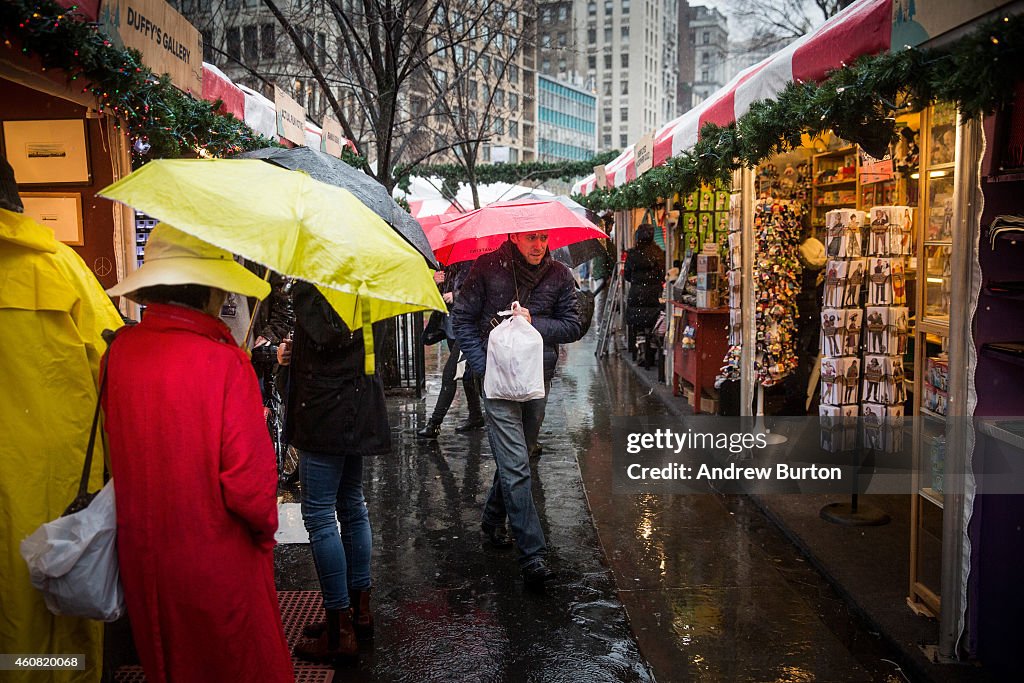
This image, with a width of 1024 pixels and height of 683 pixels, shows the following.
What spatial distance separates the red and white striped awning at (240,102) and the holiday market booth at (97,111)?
0.51 metres

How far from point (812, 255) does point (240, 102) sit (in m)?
5.37

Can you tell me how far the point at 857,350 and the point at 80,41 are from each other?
16.6 ft

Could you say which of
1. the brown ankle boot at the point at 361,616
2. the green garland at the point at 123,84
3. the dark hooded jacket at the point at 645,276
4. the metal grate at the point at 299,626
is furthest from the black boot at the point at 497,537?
the dark hooded jacket at the point at 645,276

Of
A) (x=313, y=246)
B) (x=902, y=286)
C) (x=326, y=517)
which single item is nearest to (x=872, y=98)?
(x=902, y=286)

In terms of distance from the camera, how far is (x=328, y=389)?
3709 mm

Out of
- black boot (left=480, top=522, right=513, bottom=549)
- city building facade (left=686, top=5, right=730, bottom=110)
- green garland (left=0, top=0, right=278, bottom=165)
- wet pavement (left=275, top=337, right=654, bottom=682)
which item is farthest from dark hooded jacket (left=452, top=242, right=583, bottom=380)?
city building facade (left=686, top=5, right=730, bottom=110)

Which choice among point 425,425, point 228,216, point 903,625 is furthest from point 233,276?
point 425,425

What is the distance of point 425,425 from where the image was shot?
901cm

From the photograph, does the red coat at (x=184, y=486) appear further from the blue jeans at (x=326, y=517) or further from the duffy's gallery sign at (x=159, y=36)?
the duffy's gallery sign at (x=159, y=36)

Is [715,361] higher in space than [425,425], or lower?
higher

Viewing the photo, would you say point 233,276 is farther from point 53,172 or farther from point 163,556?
point 53,172

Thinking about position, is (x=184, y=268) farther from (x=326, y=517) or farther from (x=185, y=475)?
(x=326, y=517)

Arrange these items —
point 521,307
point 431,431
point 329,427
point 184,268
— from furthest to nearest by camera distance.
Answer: point 431,431
point 521,307
point 329,427
point 184,268

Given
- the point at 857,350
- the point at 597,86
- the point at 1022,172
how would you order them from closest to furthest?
the point at 1022,172, the point at 857,350, the point at 597,86
